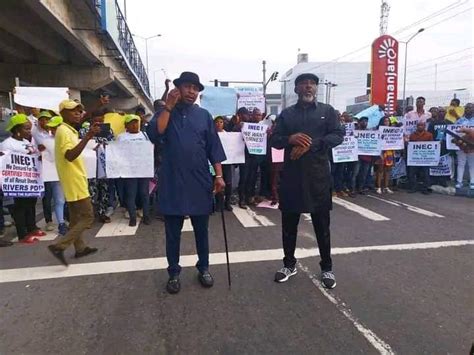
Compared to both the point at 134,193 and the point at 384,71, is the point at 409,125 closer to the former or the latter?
the point at 384,71

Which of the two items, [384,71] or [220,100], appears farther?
[384,71]

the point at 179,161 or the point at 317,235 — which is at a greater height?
the point at 179,161

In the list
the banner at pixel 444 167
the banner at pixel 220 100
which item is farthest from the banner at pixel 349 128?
the banner at pixel 220 100

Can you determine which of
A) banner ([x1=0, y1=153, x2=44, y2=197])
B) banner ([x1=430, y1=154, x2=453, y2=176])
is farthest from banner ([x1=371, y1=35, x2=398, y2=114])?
banner ([x1=0, y1=153, x2=44, y2=197])

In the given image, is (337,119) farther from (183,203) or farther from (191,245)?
(191,245)

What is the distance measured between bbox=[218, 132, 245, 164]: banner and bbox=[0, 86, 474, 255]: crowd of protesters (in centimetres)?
15

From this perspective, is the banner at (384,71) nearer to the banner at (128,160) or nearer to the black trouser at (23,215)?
the banner at (128,160)

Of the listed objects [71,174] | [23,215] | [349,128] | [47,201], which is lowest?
[23,215]

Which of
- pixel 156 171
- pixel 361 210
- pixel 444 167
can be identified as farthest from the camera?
pixel 444 167

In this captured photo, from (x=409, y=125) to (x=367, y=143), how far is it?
1.66 meters

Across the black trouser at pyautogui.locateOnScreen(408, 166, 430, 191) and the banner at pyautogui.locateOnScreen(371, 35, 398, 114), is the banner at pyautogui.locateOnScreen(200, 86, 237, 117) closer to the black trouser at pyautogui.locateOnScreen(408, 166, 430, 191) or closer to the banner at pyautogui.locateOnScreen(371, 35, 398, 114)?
the black trouser at pyautogui.locateOnScreen(408, 166, 430, 191)

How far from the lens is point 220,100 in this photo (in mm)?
10000

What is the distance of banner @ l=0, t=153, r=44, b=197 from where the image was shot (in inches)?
214

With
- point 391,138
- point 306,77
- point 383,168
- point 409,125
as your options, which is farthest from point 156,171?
point 409,125
